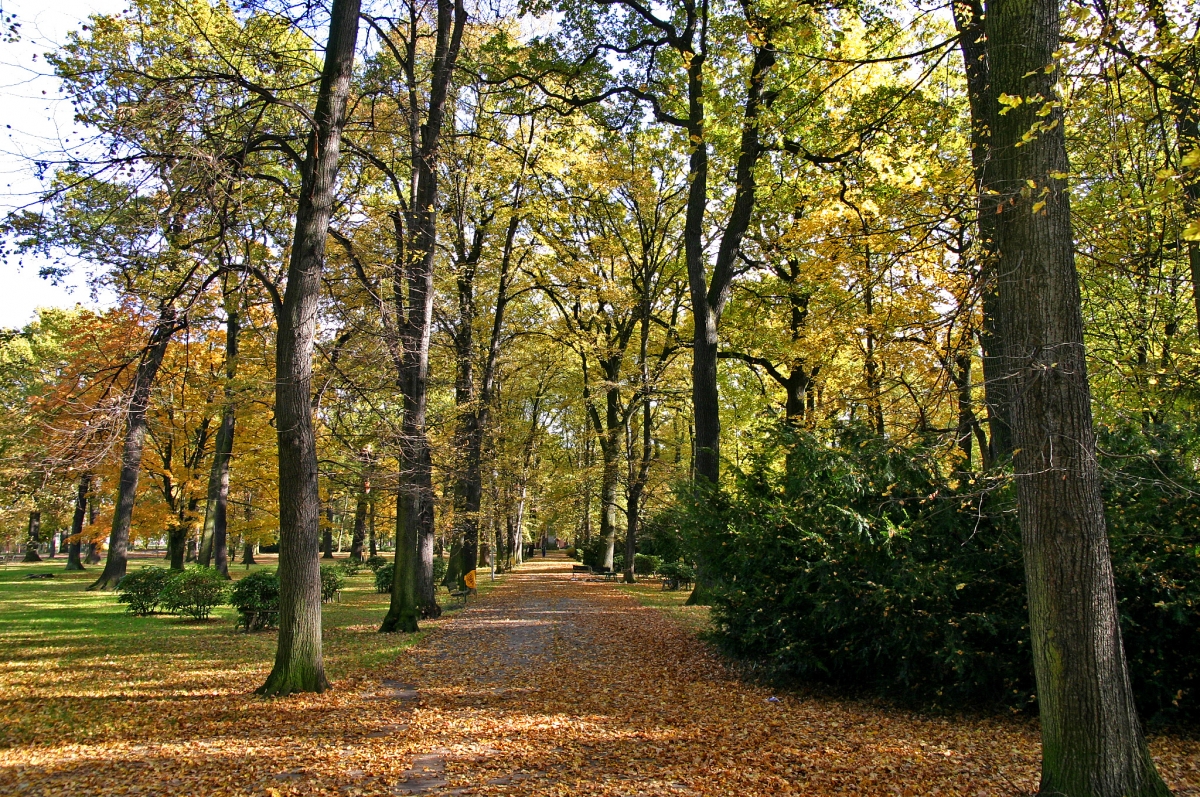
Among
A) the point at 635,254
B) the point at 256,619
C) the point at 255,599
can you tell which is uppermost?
the point at 635,254

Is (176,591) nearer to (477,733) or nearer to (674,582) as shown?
(477,733)

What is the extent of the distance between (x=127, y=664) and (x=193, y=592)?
567 centimetres

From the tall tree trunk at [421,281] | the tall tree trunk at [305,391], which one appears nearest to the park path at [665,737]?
the tall tree trunk at [305,391]

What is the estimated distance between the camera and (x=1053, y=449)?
3943 millimetres

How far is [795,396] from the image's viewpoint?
1997cm

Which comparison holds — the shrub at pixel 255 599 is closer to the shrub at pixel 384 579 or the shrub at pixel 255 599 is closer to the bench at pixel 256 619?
the bench at pixel 256 619

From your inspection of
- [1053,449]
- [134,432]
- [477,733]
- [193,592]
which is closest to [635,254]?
[134,432]

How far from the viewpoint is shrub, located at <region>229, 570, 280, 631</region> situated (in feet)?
41.3

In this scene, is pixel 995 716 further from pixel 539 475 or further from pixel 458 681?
pixel 539 475

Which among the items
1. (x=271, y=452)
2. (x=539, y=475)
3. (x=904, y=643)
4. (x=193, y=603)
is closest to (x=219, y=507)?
(x=271, y=452)

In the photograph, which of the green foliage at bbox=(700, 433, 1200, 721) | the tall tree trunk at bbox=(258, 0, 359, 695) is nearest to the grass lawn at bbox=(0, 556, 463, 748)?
the tall tree trunk at bbox=(258, 0, 359, 695)

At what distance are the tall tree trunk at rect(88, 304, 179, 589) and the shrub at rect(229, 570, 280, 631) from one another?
2995mm

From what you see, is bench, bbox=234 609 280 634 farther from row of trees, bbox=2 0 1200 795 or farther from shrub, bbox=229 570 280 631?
row of trees, bbox=2 0 1200 795

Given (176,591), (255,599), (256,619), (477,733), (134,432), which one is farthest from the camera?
(134,432)
